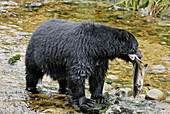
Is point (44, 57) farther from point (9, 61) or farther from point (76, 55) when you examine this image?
point (9, 61)

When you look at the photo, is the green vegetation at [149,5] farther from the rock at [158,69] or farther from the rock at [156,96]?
the rock at [156,96]

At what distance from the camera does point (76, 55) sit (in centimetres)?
394

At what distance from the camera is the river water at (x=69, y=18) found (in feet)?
14.4

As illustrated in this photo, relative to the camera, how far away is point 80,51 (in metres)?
3.94

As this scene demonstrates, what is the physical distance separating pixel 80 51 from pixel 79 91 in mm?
617

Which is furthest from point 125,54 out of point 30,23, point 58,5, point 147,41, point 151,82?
point 58,5

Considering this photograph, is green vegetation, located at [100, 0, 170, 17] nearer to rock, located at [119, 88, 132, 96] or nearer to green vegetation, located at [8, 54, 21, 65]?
green vegetation, located at [8, 54, 21, 65]

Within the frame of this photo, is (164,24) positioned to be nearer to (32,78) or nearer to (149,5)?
(149,5)

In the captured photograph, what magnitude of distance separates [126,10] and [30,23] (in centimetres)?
453

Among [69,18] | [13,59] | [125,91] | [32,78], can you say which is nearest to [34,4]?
[69,18]

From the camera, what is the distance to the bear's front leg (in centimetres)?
400

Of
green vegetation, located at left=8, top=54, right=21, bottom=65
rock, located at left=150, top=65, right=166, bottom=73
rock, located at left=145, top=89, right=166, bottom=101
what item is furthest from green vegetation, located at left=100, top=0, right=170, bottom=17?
rock, located at left=145, top=89, right=166, bottom=101

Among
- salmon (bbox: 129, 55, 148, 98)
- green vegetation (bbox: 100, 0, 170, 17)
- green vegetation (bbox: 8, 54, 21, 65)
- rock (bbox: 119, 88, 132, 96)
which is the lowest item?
rock (bbox: 119, 88, 132, 96)

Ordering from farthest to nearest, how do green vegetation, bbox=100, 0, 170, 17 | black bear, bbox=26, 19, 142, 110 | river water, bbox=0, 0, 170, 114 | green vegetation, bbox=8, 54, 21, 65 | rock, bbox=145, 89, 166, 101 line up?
green vegetation, bbox=100, 0, 170, 17 → green vegetation, bbox=8, 54, 21, 65 → rock, bbox=145, 89, 166, 101 → river water, bbox=0, 0, 170, 114 → black bear, bbox=26, 19, 142, 110
